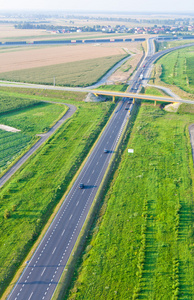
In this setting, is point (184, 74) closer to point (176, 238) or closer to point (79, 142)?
point (79, 142)

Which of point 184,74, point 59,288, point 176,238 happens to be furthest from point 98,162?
point 184,74

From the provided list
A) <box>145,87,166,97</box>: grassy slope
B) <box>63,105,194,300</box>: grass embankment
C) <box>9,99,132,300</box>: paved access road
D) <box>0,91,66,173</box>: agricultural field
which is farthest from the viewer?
<box>145,87,166,97</box>: grassy slope

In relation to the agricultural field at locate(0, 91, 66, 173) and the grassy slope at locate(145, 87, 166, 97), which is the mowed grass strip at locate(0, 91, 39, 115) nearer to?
the agricultural field at locate(0, 91, 66, 173)

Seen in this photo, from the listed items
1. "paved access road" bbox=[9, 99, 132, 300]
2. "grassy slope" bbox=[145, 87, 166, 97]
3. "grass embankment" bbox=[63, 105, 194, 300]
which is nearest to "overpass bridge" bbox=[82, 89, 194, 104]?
"grassy slope" bbox=[145, 87, 166, 97]

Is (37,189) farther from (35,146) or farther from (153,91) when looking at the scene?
(153,91)

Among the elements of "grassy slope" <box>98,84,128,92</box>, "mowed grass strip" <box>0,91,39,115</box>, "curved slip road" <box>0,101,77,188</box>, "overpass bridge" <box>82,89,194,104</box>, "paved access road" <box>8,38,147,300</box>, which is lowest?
"paved access road" <box>8,38,147,300</box>

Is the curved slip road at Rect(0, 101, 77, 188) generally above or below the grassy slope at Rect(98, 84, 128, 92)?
below

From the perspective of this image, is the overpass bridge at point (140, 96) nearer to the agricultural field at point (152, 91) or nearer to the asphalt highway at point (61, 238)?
the agricultural field at point (152, 91)

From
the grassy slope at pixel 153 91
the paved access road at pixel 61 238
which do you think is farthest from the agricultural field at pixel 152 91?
the paved access road at pixel 61 238
